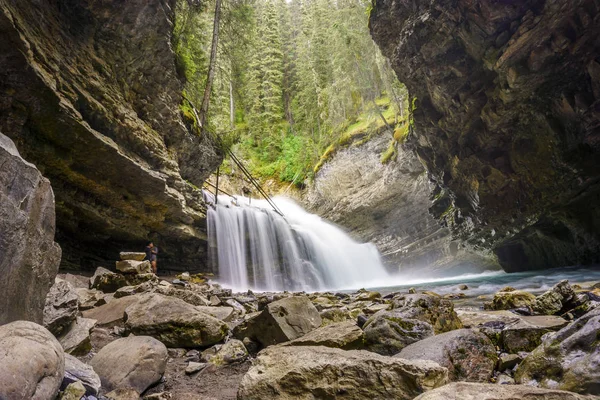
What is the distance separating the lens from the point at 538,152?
38.6ft

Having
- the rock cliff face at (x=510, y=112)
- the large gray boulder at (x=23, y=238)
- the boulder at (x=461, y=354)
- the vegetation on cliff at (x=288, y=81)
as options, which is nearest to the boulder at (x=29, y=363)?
the large gray boulder at (x=23, y=238)

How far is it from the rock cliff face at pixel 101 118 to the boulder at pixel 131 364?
665 centimetres

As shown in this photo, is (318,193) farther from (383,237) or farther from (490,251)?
(490,251)

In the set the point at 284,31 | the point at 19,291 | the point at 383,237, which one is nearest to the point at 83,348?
the point at 19,291

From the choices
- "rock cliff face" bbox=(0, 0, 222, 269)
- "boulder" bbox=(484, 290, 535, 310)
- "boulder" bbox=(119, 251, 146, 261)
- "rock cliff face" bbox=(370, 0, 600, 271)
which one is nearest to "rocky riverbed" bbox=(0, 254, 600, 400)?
"boulder" bbox=(484, 290, 535, 310)

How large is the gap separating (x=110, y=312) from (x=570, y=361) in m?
5.80

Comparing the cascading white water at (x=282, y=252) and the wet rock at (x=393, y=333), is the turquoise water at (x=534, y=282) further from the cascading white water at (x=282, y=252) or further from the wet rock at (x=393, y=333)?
the cascading white water at (x=282, y=252)

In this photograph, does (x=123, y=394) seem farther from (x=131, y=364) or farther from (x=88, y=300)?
(x=88, y=300)

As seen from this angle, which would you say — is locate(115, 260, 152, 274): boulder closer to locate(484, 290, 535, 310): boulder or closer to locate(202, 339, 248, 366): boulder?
locate(202, 339, 248, 366): boulder

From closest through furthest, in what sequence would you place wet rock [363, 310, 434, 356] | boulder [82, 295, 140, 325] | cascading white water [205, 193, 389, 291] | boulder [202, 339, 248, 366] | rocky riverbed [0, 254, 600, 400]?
1. rocky riverbed [0, 254, 600, 400]
2. wet rock [363, 310, 434, 356]
3. boulder [202, 339, 248, 366]
4. boulder [82, 295, 140, 325]
5. cascading white water [205, 193, 389, 291]

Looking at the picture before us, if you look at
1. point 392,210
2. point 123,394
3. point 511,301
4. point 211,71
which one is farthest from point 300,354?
point 392,210

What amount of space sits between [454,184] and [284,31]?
37337mm

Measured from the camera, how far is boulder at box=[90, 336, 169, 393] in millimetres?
2778

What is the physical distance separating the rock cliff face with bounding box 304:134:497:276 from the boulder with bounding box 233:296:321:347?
16.9 m
